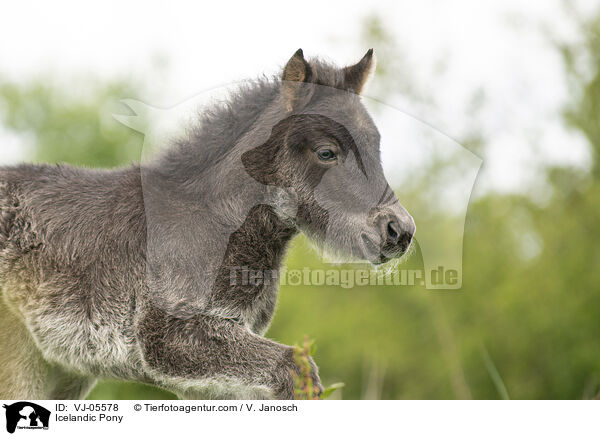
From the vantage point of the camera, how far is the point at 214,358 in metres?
4.79

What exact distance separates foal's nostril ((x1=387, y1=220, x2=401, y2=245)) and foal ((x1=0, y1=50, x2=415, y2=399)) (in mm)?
14

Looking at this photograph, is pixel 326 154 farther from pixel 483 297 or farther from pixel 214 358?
pixel 483 297

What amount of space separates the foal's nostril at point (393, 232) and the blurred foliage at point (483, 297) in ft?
54.2

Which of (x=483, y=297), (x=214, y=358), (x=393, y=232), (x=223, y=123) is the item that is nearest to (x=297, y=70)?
(x=223, y=123)

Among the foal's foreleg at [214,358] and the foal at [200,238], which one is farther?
the foal at [200,238]

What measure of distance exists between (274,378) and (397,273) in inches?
61.8

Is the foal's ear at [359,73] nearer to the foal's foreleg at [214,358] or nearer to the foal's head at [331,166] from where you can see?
the foal's head at [331,166]

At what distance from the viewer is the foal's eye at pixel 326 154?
4.96 meters

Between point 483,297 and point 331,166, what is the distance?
22.4 meters

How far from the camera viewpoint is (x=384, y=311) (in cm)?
2606

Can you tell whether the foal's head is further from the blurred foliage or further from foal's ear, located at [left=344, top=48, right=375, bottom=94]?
the blurred foliage

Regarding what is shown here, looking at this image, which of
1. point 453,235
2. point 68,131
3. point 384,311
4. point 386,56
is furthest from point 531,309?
point 453,235

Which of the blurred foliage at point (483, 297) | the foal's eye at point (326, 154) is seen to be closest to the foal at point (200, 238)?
the foal's eye at point (326, 154)

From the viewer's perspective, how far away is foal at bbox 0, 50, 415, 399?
15.9ft
